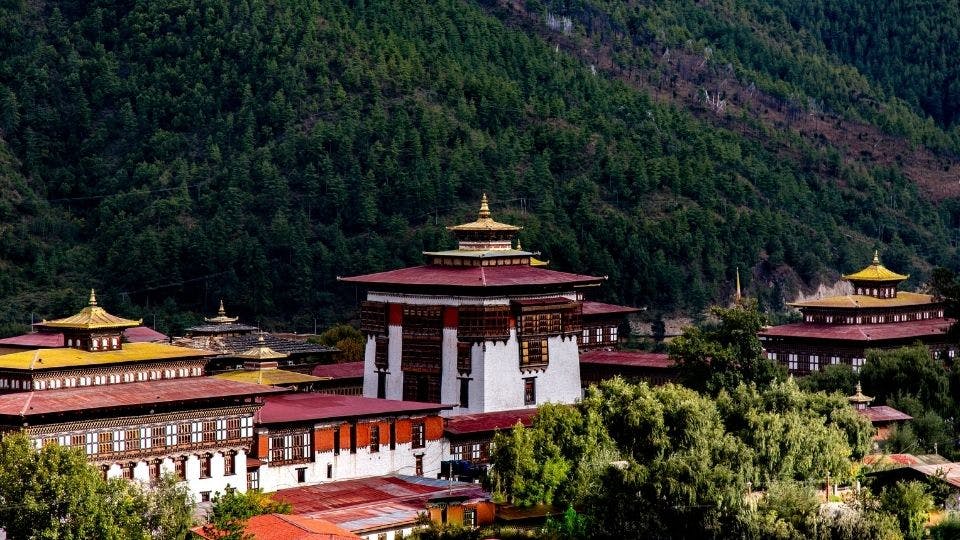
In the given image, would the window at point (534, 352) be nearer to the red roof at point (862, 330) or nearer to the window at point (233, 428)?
the red roof at point (862, 330)

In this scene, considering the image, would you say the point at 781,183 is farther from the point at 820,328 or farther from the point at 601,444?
the point at 601,444

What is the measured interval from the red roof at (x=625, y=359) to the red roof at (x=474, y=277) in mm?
4432

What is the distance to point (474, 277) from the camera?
9056 cm

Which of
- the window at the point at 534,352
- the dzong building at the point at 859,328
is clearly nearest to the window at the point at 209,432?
the window at the point at 534,352

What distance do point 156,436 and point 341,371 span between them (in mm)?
24960

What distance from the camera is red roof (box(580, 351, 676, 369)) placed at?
9581cm

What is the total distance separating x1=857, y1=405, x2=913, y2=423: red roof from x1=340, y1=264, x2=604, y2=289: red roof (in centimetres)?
1370

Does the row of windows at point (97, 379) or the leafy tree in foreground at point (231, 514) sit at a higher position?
the row of windows at point (97, 379)

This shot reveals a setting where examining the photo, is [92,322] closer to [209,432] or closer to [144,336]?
[209,432]

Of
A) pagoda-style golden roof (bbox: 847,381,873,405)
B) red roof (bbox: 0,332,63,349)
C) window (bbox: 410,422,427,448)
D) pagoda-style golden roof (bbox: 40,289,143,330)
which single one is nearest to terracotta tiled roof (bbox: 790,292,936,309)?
pagoda-style golden roof (bbox: 847,381,873,405)

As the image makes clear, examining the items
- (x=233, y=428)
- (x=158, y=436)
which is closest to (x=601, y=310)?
(x=233, y=428)

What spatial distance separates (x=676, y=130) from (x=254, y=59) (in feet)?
111

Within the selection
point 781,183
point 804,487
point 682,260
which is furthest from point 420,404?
point 781,183

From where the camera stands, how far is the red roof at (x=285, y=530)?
6419 centimetres
